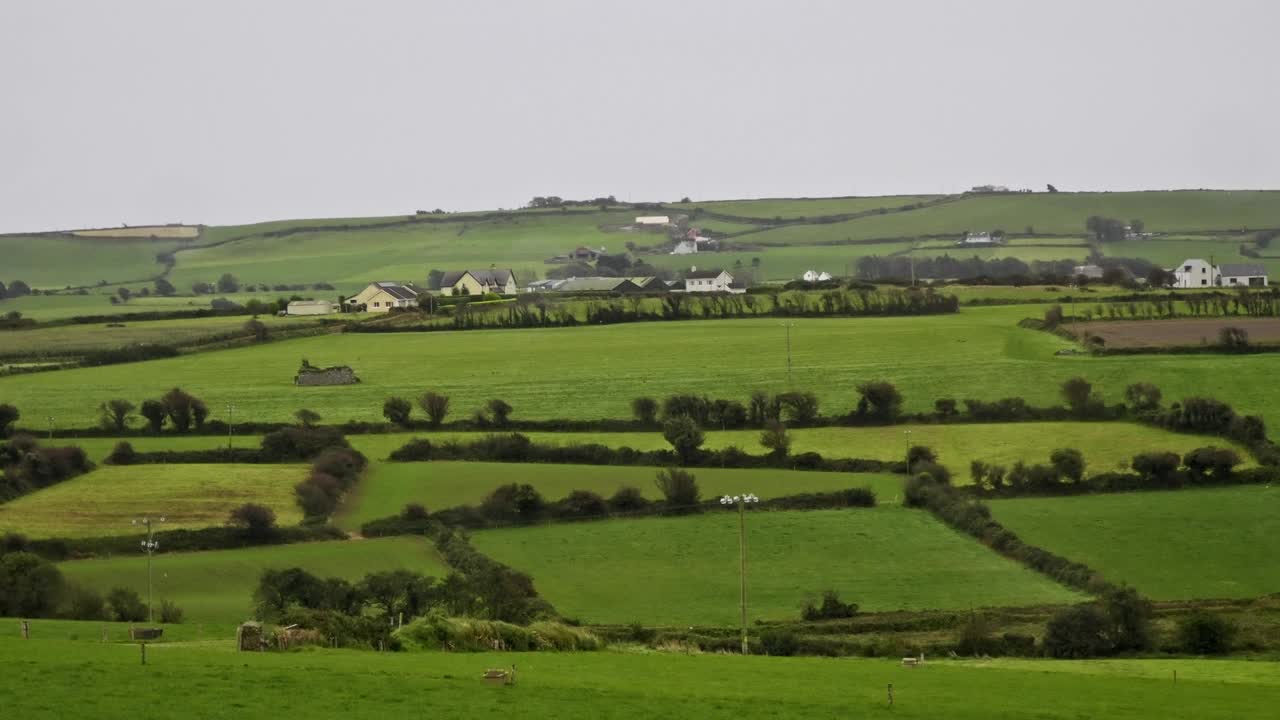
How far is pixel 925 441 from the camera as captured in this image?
63.6 m

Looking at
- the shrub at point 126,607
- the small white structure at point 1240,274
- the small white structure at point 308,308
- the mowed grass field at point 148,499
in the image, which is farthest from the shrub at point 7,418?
the small white structure at point 1240,274

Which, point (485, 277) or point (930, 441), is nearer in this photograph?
point (930, 441)

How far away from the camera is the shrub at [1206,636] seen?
36.3 meters

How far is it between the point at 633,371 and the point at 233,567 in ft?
120

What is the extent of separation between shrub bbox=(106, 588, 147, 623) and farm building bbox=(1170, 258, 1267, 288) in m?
101

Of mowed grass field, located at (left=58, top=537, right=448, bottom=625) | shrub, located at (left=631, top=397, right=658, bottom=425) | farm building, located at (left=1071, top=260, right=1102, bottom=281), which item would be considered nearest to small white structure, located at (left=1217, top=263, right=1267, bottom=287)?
farm building, located at (left=1071, top=260, right=1102, bottom=281)

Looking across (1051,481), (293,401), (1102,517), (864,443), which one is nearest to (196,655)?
(1102,517)

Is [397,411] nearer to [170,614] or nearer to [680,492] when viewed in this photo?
[680,492]

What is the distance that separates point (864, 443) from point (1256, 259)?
100 meters

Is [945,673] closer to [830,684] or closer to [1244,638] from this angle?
[830,684]

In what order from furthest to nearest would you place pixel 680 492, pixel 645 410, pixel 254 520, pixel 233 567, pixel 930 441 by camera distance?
pixel 645 410
pixel 930 441
pixel 680 492
pixel 254 520
pixel 233 567

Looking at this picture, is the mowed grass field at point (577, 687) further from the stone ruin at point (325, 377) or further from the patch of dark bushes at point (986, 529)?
the stone ruin at point (325, 377)

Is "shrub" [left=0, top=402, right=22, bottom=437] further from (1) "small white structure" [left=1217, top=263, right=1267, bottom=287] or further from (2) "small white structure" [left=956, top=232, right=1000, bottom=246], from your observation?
(2) "small white structure" [left=956, top=232, right=1000, bottom=246]

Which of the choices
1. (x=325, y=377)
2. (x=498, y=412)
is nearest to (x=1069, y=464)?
(x=498, y=412)
